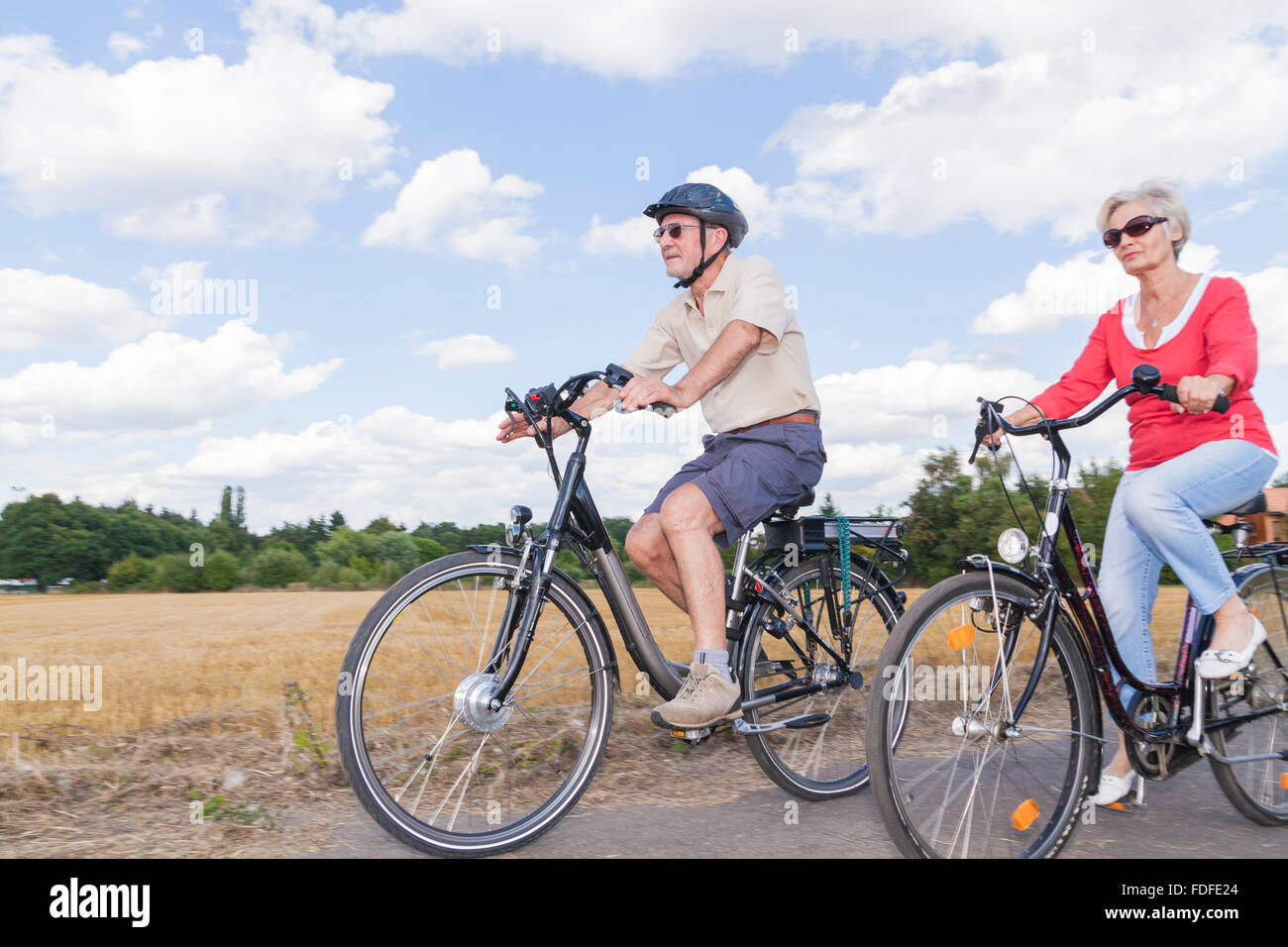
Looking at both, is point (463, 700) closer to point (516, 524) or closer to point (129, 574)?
point (516, 524)

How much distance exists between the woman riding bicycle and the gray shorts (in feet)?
2.49

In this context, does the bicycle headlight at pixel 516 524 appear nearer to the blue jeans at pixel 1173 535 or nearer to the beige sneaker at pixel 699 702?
the beige sneaker at pixel 699 702

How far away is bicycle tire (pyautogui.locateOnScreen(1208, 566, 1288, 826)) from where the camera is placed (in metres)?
3.53

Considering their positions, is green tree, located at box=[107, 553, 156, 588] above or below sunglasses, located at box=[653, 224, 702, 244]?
below

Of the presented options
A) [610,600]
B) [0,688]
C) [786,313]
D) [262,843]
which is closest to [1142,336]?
[786,313]

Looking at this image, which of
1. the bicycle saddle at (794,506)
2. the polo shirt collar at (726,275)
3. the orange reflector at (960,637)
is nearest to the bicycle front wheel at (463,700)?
the bicycle saddle at (794,506)

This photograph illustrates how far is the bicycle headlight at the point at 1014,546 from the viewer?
10.1 ft

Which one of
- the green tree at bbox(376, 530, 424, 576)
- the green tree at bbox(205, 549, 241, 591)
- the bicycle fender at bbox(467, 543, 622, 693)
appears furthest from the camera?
the green tree at bbox(205, 549, 241, 591)

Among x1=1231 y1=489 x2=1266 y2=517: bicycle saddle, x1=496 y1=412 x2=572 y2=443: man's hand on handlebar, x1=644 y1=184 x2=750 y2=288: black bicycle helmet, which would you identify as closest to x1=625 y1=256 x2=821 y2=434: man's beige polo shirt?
x1=644 y1=184 x2=750 y2=288: black bicycle helmet

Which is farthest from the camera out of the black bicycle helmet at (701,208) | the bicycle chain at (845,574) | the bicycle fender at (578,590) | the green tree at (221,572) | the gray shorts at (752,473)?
the green tree at (221,572)

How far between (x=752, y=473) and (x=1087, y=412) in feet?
3.87

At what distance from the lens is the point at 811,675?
162 inches

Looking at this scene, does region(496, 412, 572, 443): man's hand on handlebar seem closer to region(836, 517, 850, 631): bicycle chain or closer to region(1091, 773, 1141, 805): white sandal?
region(836, 517, 850, 631): bicycle chain

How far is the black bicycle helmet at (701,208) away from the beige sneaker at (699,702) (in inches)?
62.7
